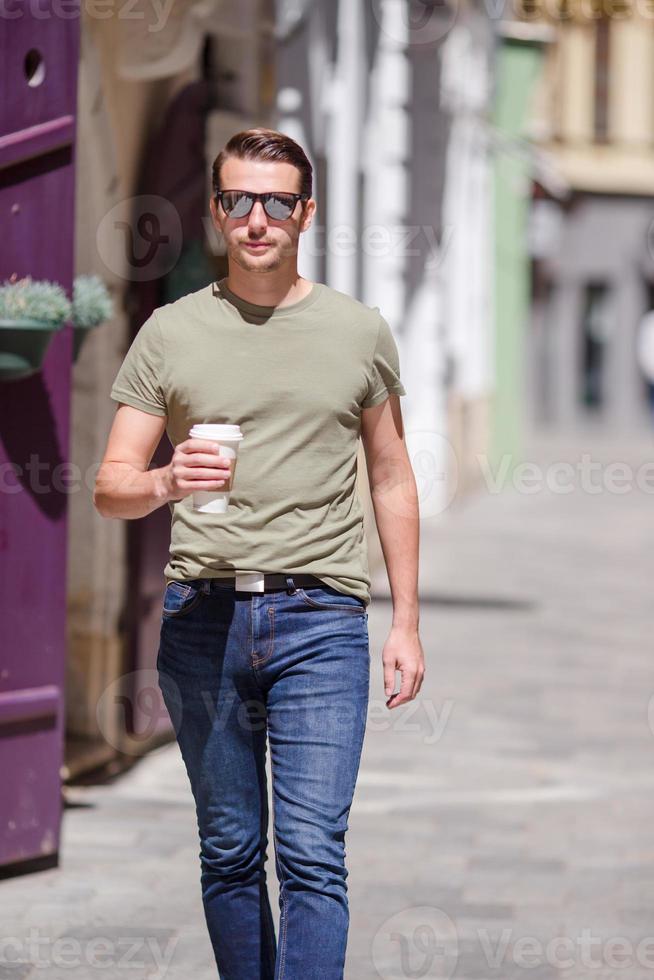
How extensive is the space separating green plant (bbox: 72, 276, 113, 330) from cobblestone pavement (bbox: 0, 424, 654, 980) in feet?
5.29

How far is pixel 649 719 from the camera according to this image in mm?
8461

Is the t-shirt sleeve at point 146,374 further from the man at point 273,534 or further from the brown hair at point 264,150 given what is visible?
the brown hair at point 264,150

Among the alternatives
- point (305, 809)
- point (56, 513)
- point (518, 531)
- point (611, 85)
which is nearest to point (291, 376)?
point (305, 809)

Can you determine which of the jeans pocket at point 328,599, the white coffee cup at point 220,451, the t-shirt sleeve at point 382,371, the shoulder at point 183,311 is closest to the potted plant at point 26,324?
the shoulder at point 183,311

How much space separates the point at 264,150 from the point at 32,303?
189 cm

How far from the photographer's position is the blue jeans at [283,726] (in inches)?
141

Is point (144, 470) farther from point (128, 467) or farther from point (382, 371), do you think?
point (382, 371)

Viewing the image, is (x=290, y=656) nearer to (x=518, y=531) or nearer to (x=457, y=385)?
(x=518, y=531)

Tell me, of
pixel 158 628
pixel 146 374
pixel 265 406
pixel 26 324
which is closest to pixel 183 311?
pixel 146 374

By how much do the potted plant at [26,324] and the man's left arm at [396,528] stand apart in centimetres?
178

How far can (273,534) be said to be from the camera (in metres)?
3.53

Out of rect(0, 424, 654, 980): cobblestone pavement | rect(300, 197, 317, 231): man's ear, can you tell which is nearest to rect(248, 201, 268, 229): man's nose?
rect(300, 197, 317, 231): man's ear

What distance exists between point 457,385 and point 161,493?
1644cm

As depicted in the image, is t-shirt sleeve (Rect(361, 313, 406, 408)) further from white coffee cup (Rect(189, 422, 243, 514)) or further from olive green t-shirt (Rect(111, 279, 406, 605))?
white coffee cup (Rect(189, 422, 243, 514))
